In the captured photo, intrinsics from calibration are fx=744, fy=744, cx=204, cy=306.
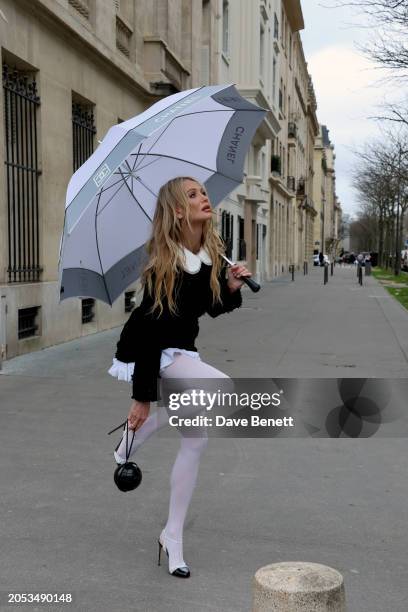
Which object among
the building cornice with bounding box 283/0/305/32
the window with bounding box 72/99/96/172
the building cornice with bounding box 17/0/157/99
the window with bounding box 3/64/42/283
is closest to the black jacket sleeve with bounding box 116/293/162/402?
the window with bounding box 3/64/42/283

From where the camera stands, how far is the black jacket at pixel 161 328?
337 cm

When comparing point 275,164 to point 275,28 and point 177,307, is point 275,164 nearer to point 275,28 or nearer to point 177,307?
point 275,28

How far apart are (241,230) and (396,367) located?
2123cm

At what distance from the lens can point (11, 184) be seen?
1052 centimetres

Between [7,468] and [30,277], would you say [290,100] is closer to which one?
[30,277]

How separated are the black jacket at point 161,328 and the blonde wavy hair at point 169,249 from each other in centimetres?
4

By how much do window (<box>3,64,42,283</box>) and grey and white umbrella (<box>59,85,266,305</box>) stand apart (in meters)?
5.95

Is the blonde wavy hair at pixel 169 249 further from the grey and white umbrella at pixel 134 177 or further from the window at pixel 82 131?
the window at pixel 82 131

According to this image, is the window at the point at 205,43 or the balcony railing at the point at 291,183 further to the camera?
the balcony railing at the point at 291,183

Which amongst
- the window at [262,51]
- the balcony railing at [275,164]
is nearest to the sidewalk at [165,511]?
the window at [262,51]

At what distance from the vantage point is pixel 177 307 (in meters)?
3.38

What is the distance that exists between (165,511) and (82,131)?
1010 cm

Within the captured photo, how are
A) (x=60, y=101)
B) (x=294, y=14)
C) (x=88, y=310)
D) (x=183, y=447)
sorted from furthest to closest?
(x=294, y=14) < (x=88, y=310) < (x=60, y=101) < (x=183, y=447)

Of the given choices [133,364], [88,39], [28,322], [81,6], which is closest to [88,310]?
[28,322]
